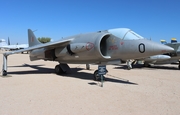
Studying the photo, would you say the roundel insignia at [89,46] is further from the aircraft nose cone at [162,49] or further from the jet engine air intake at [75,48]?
the aircraft nose cone at [162,49]

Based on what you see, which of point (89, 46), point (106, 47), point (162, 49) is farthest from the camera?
point (106, 47)

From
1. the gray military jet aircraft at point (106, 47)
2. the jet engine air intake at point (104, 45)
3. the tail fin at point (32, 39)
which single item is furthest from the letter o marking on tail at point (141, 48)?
the tail fin at point (32, 39)

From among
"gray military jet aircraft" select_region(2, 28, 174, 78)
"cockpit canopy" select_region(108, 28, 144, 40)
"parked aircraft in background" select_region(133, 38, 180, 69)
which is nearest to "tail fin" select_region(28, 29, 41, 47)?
"gray military jet aircraft" select_region(2, 28, 174, 78)

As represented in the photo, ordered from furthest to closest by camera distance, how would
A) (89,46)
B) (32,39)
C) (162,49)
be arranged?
1. (32,39)
2. (89,46)
3. (162,49)

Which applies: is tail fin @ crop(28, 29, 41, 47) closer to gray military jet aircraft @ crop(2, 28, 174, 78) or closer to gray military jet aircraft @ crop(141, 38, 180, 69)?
gray military jet aircraft @ crop(2, 28, 174, 78)

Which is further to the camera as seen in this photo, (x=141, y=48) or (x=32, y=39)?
(x=32, y=39)

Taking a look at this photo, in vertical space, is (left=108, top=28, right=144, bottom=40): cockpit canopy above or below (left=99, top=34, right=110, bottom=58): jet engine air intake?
above

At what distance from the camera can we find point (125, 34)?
25.6ft

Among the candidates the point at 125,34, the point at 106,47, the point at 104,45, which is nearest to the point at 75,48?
the point at 104,45

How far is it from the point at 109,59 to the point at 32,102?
461 cm

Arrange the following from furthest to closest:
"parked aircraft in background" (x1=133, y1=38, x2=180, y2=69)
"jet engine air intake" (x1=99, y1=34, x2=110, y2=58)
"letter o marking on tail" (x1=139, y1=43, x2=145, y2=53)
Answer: "parked aircraft in background" (x1=133, y1=38, x2=180, y2=69) < "jet engine air intake" (x1=99, y1=34, x2=110, y2=58) < "letter o marking on tail" (x1=139, y1=43, x2=145, y2=53)

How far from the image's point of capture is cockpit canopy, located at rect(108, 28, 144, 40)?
25.0 feet

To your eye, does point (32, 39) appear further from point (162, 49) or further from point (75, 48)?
point (162, 49)

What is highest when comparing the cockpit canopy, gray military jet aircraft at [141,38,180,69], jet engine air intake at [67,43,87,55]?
the cockpit canopy
